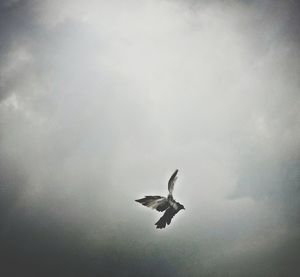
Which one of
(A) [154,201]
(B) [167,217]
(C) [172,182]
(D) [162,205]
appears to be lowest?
(B) [167,217]

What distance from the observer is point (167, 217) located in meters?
13.5

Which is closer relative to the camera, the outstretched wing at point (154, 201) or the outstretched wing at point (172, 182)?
the outstretched wing at point (172, 182)

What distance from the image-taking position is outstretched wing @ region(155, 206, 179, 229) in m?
13.4

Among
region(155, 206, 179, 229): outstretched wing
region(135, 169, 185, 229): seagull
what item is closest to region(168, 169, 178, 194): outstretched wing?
region(135, 169, 185, 229): seagull

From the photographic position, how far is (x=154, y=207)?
13.4 metres

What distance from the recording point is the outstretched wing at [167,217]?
13.4 metres

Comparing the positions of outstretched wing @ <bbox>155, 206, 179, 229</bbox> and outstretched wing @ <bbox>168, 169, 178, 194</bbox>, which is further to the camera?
outstretched wing @ <bbox>155, 206, 179, 229</bbox>

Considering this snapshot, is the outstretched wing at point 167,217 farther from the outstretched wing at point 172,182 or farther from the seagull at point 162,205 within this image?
the outstretched wing at point 172,182

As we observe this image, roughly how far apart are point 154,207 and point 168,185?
134cm

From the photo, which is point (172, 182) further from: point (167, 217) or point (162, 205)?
point (167, 217)

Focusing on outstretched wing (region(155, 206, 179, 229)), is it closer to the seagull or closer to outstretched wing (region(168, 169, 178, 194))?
the seagull

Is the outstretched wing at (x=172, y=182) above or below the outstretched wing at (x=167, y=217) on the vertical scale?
above

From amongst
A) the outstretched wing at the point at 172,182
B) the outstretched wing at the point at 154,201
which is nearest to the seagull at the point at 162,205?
the outstretched wing at the point at 154,201

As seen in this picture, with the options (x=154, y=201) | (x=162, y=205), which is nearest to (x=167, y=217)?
(x=162, y=205)
